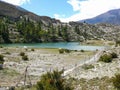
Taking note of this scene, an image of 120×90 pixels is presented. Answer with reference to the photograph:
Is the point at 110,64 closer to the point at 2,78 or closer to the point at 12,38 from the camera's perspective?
the point at 2,78

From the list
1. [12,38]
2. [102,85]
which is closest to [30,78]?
[102,85]

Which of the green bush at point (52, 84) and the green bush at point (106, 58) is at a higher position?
the green bush at point (106, 58)

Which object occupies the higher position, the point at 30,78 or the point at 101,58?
the point at 101,58

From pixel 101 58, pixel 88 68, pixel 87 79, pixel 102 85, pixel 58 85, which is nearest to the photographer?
pixel 58 85

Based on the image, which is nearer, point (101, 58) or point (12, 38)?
point (101, 58)

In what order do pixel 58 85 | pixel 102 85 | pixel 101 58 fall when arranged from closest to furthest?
pixel 58 85 → pixel 102 85 → pixel 101 58

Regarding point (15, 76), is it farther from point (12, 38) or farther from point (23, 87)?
point (12, 38)

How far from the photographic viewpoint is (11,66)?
41906 mm

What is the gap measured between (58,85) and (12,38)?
177388 mm

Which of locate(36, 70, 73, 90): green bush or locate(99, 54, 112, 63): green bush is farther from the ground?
locate(99, 54, 112, 63): green bush

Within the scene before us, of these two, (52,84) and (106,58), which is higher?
(106,58)

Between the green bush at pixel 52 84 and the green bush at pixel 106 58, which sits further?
the green bush at pixel 106 58

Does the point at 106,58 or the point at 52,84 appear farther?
the point at 106,58

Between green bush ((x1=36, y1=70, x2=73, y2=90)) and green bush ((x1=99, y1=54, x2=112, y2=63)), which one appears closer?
green bush ((x1=36, y1=70, x2=73, y2=90))
